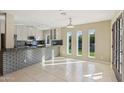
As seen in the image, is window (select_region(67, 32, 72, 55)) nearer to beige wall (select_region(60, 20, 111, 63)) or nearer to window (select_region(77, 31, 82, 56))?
window (select_region(77, 31, 82, 56))

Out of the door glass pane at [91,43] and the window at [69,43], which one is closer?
the door glass pane at [91,43]

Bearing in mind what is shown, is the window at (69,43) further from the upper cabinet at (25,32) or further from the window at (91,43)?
the upper cabinet at (25,32)

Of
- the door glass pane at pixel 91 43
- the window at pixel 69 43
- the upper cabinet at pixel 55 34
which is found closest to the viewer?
the door glass pane at pixel 91 43

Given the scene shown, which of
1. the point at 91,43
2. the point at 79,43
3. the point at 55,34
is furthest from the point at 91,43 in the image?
the point at 55,34

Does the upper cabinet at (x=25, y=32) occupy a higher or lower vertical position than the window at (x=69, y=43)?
higher

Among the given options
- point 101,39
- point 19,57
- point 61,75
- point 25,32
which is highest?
point 25,32

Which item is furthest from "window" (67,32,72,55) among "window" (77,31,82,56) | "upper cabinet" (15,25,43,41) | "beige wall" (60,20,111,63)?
"upper cabinet" (15,25,43,41)

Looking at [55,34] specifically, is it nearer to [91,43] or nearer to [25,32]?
[25,32]

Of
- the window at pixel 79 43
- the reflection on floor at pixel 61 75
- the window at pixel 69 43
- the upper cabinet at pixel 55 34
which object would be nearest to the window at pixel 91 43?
the window at pixel 79 43

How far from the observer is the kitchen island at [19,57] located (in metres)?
5.39

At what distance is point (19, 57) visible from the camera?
6406 mm

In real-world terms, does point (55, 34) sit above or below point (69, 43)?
above
